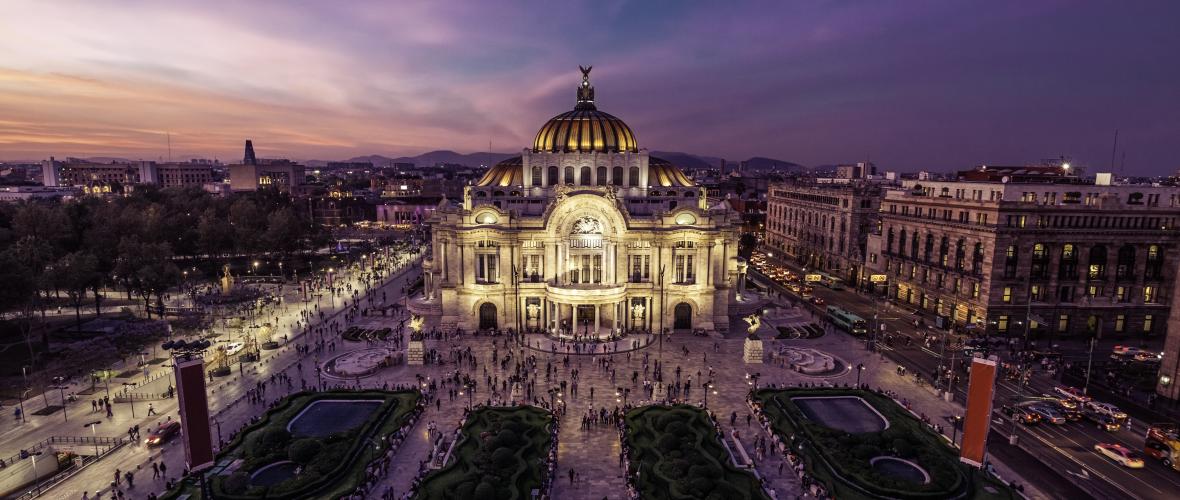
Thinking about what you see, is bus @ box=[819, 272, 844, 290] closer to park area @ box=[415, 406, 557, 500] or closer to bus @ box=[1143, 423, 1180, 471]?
bus @ box=[1143, 423, 1180, 471]

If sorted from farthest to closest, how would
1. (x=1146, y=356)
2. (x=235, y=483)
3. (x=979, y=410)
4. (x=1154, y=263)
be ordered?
1. (x=1154, y=263)
2. (x=1146, y=356)
3. (x=235, y=483)
4. (x=979, y=410)

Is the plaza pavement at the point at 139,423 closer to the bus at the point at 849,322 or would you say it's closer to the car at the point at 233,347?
the car at the point at 233,347

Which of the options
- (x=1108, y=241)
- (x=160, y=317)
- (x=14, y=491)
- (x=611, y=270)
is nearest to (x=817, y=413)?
(x=611, y=270)

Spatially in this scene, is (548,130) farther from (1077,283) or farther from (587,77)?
(1077,283)

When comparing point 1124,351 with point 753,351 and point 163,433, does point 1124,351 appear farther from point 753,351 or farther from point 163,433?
point 163,433

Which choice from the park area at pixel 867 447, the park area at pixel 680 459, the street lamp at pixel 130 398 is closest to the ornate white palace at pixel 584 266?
the park area at pixel 867 447

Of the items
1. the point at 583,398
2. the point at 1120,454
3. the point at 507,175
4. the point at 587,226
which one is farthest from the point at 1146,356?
the point at 507,175
